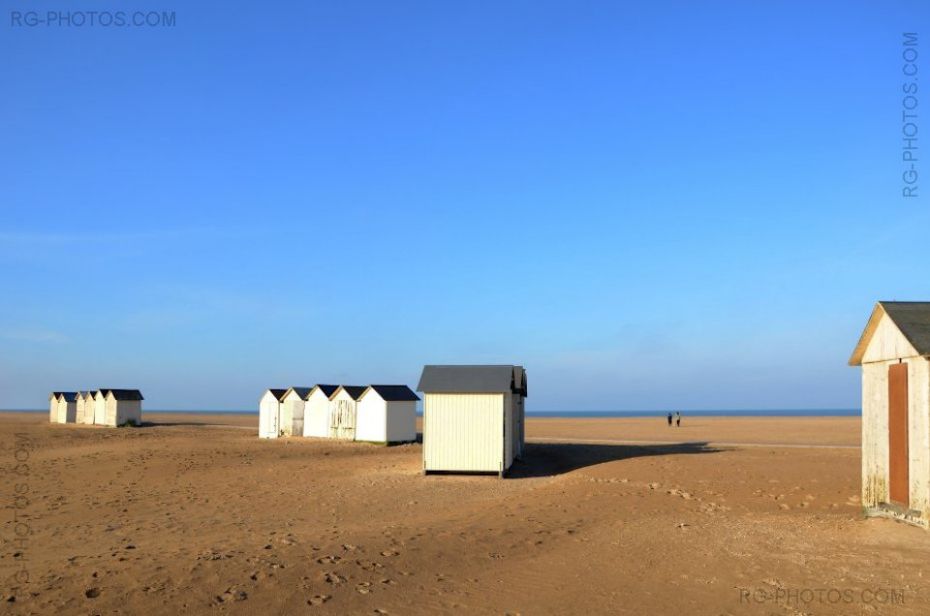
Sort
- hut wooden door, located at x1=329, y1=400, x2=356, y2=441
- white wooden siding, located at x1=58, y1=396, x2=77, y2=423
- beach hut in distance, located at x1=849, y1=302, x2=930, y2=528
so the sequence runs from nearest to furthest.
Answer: beach hut in distance, located at x1=849, y1=302, x2=930, y2=528 → hut wooden door, located at x1=329, y1=400, x2=356, y2=441 → white wooden siding, located at x1=58, y1=396, x2=77, y2=423

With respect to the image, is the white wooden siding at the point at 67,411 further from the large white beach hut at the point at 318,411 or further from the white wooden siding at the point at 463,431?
the white wooden siding at the point at 463,431

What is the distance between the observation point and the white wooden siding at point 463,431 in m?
27.5

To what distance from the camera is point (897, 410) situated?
1580 cm

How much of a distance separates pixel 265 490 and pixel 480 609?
1454cm

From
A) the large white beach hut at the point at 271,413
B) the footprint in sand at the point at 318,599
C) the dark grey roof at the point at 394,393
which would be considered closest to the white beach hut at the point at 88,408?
the large white beach hut at the point at 271,413

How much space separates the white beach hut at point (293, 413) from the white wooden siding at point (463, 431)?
26.3m

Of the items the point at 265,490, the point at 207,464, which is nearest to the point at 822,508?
the point at 265,490

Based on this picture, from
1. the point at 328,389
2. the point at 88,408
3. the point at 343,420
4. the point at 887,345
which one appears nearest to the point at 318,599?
the point at 887,345

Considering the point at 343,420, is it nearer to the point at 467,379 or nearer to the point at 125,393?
the point at 467,379

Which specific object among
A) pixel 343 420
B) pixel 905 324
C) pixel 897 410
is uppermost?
pixel 905 324

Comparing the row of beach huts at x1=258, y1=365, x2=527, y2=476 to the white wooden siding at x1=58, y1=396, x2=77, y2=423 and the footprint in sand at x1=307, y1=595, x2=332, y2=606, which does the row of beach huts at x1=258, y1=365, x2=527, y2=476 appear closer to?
the footprint in sand at x1=307, y1=595, x2=332, y2=606

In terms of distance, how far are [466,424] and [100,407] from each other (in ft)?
185

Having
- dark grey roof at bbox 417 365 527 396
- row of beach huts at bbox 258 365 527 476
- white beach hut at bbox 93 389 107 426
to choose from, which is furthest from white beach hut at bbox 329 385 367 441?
white beach hut at bbox 93 389 107 426

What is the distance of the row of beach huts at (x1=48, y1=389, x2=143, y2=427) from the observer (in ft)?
227
